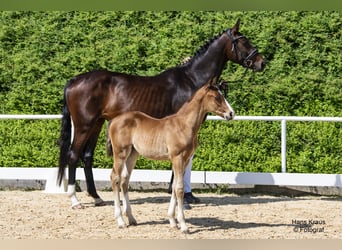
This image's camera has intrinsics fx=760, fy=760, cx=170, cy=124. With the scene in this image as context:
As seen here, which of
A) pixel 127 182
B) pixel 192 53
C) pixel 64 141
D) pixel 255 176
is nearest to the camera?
pixel 127 182

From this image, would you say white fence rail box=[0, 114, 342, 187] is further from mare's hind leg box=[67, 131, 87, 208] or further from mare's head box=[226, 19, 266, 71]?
mare's hind leg box=[67, 131, 87, 208]

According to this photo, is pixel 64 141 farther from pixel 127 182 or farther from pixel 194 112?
pixel 194 112

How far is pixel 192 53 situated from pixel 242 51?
A: 10.7ft

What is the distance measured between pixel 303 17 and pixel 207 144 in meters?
3.21

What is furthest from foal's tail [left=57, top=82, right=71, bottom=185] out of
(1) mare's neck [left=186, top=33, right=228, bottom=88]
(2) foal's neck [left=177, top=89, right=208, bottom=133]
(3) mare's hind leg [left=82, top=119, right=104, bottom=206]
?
(2) foal's neck [left=177, top=89, right=208, bottom=133]

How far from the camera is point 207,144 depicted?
38.6 feet

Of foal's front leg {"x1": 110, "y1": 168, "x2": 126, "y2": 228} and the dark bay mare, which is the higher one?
the dark bay mare

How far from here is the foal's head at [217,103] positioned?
313 inches

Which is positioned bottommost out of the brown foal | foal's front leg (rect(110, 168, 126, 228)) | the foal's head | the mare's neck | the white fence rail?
the white fence rail

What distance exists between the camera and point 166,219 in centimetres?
879

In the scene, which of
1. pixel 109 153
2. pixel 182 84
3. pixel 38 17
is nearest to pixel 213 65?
pixel 182 84

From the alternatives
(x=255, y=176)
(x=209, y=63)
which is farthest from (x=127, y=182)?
(x=255, y=176)

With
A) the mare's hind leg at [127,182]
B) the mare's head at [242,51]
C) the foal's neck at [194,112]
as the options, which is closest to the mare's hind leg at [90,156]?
the mare's hind leg at [127,182]

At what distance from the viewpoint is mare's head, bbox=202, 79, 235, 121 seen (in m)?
7.95
